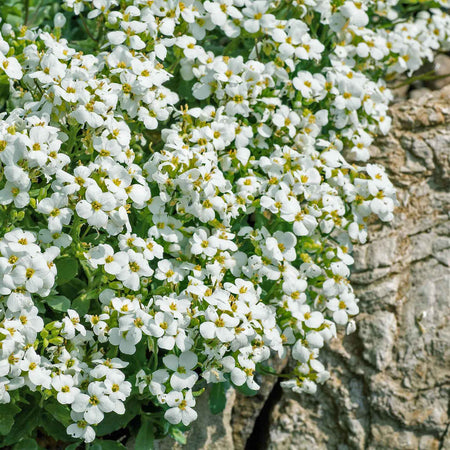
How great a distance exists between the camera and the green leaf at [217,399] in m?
4.02

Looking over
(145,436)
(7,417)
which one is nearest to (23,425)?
(7,417)

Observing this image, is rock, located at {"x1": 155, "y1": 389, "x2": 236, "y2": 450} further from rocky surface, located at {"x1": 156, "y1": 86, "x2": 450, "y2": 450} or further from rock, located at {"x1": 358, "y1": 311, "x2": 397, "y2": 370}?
rock, located at {"x1": 358, "y1": 311, "x2": 397, "y2": 370}

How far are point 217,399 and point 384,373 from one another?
1.13m

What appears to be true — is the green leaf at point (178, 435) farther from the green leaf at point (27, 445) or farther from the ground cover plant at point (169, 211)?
the green leaf at point (27, 445)

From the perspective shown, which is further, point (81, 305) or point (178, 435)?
point (178, 435)

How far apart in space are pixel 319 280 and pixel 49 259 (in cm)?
153

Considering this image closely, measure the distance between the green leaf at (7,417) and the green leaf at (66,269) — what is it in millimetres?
654

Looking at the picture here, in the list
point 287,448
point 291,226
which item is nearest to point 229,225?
point 291,226

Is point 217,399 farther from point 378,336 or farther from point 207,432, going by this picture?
point 378,336

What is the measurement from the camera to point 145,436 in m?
3.80

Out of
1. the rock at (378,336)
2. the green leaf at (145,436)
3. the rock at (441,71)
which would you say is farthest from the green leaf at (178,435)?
the rock at (441,71)

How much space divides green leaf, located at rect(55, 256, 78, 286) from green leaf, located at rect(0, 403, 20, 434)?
65cm

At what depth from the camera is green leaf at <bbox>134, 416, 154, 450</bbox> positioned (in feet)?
12.4

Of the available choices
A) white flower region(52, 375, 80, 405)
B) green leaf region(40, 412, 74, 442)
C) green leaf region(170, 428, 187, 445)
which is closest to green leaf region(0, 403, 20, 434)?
green leaf region(40, 412, 74, 442)
